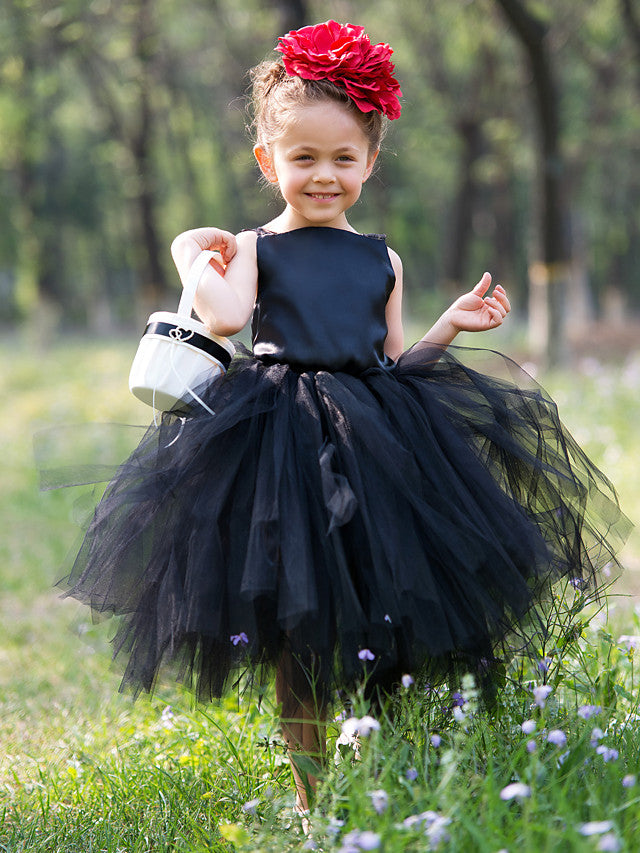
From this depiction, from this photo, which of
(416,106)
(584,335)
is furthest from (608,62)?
(584,335)

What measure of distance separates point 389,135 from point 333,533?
10.5 feet

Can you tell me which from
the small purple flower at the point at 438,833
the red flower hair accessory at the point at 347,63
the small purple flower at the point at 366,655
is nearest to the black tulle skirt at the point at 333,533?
the small purple flower at the point at 366,655

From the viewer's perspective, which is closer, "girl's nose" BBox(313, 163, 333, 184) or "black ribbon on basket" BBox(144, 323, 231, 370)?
"black ribbon on basket" BBox(144, 323, 231, 370)

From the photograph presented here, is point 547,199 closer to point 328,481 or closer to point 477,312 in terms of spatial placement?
point 477,312

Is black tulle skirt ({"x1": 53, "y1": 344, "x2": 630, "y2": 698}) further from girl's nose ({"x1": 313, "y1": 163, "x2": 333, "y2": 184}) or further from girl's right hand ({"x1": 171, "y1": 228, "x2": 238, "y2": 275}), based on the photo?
girl's nose ({"x1": 313, "y1": 163, "x2": 333, "y2": 184})

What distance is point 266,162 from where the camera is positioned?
291 centimetres

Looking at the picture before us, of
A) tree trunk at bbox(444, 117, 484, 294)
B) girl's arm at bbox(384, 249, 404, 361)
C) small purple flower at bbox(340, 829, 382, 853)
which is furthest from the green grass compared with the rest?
tree trunk at bbox(444, 117, 484, 294)

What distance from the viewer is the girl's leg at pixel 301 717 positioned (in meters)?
2.42

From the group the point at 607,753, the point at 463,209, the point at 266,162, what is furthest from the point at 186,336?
the point at 463,209

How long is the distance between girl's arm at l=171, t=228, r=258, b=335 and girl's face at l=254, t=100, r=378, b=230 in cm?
20

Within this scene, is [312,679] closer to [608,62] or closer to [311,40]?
[311,40]

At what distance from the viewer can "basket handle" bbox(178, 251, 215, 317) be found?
8.14 ft

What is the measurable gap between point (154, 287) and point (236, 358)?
15.5 meters

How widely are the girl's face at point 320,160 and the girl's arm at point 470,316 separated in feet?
1.57
